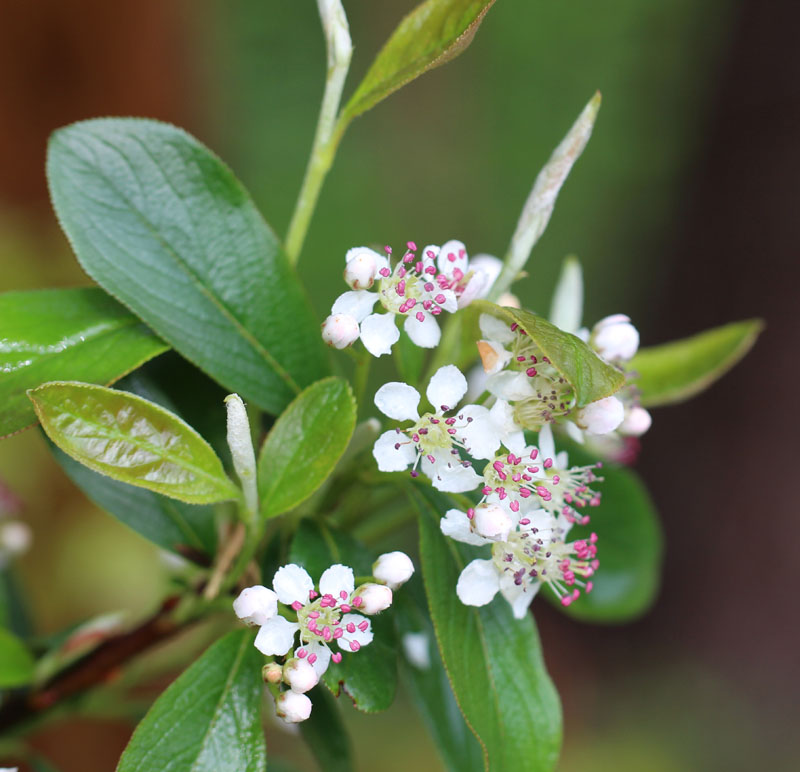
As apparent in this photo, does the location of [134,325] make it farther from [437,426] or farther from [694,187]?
[694,187]

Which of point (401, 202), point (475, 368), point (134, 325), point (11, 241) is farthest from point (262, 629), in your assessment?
point (401, 202)

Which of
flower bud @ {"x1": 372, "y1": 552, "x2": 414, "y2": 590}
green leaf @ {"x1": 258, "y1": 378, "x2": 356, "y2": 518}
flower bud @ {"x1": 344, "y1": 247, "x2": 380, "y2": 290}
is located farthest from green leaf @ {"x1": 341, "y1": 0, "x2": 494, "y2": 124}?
flower bud @ {"x1": 372, "y1": 552, "x2": 414, "y2": 590}

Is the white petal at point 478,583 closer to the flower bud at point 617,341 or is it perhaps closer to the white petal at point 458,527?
the white petal at point 458,527

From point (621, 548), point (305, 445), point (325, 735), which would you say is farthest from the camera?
point (621, 548)

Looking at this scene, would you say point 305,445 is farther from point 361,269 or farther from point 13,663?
point 13,663

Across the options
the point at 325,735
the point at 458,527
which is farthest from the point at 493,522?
the point at 325,735

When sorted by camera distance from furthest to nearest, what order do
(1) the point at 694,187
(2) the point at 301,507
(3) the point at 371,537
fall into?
(1) the point at 694,187 → (3) the point at 371,537 → (2) the point at 301,507
